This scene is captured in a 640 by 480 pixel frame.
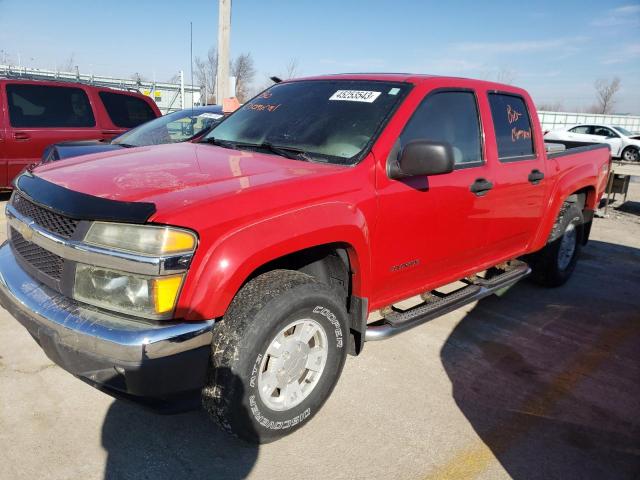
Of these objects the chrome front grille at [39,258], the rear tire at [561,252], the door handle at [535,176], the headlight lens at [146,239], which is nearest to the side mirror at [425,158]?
the headlight lens at [146,239]

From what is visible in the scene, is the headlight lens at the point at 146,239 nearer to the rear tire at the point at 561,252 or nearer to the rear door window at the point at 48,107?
the rear tire at the point at 561,252

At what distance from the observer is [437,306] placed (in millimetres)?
3410

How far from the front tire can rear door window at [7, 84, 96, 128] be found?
22.2ft

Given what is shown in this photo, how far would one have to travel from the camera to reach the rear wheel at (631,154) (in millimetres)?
21875

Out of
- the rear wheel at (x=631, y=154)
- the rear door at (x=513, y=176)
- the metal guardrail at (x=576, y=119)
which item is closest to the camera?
the rear door at (x=513, y=176)

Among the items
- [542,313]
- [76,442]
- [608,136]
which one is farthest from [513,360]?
[608,136]

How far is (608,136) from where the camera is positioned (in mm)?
22609

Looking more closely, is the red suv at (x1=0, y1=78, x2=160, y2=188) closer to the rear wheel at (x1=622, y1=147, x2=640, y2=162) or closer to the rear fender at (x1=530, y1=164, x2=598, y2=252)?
the rear fender at (x1=530, y1=164, x2=598, y2=252)

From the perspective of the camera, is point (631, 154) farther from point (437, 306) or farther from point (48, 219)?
point (48, 219)

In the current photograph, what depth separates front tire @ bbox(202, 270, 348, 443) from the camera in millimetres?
2227

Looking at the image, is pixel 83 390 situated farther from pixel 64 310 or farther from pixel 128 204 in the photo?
pixel 128 204

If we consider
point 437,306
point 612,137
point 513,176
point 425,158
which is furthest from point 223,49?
point 612,137

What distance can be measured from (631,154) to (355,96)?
23.1 metres

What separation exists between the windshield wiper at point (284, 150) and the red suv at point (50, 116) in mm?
5718
